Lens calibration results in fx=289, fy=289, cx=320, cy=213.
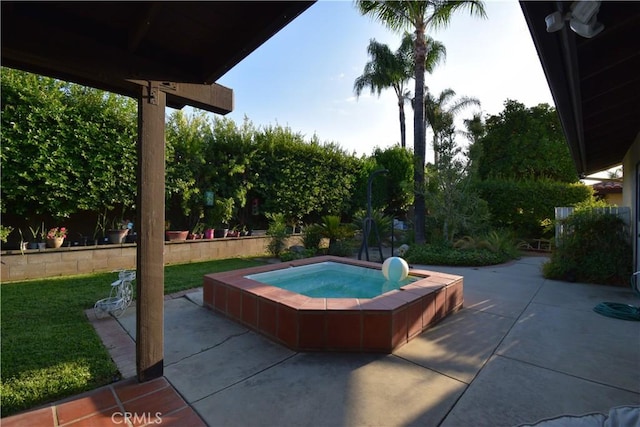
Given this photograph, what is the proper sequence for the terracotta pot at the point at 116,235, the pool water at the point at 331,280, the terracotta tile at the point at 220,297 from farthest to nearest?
the terracotta pot at the point at 116,235, the pool water at the point at 331,280, the terracotta tile at the point at 220,297

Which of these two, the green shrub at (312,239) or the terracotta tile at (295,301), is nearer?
the terracotta tile at (295,301)

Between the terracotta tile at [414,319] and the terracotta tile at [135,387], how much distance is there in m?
2.38

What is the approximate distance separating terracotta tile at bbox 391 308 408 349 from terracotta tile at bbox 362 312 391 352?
0.17 ft

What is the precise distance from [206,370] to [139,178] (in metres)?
1.73

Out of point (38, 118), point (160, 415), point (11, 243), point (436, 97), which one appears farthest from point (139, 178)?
point (436, 97)

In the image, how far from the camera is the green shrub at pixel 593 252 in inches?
221

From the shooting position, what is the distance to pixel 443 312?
3.88 meters

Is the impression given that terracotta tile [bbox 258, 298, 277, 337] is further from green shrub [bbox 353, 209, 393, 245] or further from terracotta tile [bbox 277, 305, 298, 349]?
green shrub [bbox 353, 209, 393, 245]

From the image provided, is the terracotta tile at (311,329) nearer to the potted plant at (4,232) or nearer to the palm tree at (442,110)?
the potted plant at (4,232)

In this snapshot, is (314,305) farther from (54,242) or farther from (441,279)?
(54,242)

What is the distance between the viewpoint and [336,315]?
294cm

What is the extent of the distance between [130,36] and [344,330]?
3078 mm

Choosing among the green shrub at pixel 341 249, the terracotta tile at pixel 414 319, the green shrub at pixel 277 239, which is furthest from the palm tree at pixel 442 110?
the terracotta tile at pixel 414 319

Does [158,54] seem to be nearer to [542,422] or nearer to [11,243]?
[542,422]
